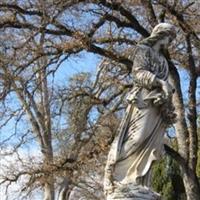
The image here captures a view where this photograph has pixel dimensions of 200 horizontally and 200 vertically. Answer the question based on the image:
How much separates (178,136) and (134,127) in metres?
10.8

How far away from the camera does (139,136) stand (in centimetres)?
746

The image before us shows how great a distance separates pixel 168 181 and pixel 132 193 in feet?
55.1

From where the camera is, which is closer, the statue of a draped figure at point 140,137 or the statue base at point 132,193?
the statue base at point 132,193

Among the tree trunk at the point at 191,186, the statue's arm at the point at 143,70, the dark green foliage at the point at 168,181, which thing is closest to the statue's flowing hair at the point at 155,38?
the statue's arm at the point at 143,70

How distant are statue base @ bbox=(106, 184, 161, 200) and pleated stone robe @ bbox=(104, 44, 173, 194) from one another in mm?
69

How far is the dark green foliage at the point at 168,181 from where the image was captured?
76.7ft

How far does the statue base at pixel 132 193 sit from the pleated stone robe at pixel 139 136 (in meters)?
0.07

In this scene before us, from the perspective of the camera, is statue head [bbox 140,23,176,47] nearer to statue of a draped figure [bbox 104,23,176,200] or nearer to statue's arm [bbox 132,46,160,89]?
statue's arm [bbox 132,46,160,89]

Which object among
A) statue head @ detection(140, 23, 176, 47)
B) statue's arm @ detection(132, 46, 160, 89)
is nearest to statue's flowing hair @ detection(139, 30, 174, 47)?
statue head @ detection(140, 23, 176, 47)

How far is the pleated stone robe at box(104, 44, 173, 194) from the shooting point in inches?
292

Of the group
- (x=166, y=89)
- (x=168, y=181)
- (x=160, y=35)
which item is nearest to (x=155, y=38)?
(x=160, y=35)

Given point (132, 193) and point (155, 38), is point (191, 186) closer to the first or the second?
point (155, 38)

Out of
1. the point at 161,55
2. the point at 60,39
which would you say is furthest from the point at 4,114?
the point at 161,55

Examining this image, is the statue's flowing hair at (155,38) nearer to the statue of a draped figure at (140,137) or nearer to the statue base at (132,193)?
the statue of a draped figure at (140,137)
